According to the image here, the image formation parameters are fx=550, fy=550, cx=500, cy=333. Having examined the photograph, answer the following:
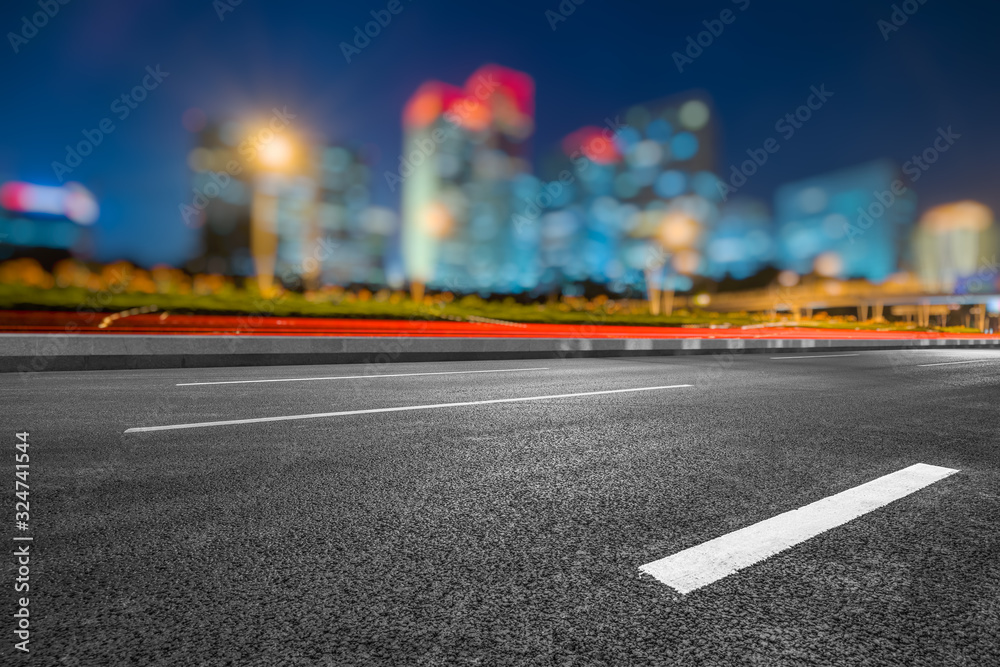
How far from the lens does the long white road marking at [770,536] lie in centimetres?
197

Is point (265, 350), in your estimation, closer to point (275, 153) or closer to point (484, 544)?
point (484, 544)

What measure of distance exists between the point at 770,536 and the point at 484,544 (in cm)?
122

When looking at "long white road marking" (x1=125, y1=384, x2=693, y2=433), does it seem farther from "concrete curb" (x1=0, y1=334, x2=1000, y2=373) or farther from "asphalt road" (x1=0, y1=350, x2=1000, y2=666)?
"concrete curb" (x1=0, y1=334, x2=1000, y2=373)

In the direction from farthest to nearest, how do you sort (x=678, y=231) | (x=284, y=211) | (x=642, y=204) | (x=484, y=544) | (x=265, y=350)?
(x=642, y=204) → (x=678, y=231) → (x=284, y=211) → (x=265, y=350) → (x=484, y=544)

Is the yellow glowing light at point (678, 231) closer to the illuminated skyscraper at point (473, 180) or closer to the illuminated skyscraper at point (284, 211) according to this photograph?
the illuminated skyscraper at point (473, 180)

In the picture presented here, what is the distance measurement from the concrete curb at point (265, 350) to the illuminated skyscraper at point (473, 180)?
8954cm

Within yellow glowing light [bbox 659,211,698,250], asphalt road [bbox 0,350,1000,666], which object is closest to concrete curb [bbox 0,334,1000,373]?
asphalt road [bbox 0,350,1000,666]

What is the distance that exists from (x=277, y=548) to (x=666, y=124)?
129 meters

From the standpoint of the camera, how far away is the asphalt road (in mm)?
1558

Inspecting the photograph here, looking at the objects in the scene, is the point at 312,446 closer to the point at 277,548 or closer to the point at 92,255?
the point at 277,548

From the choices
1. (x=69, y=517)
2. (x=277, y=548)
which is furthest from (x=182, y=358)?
(x=277, y=548)

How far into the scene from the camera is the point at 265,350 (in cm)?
1256

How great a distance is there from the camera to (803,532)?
240 centimetres

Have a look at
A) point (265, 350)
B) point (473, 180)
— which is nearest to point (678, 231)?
point (473, 180)
